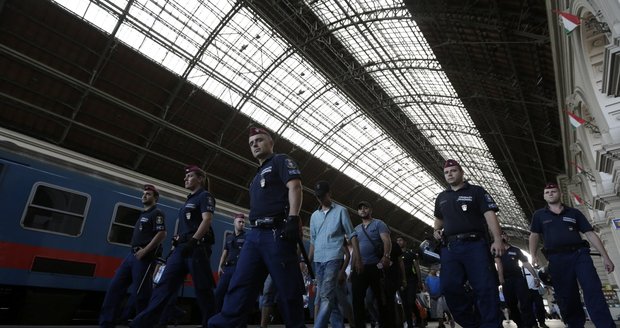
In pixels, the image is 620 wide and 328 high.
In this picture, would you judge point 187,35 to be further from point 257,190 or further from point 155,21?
point 257,190

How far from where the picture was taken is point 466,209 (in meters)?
3.94

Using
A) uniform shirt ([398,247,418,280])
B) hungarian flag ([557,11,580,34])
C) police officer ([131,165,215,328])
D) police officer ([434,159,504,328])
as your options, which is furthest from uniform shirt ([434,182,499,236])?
hungarian flag ([557,11,580,34])

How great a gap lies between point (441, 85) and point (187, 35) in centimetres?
1535

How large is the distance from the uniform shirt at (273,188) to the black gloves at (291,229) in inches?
10.2

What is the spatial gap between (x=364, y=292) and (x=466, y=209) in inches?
89.5

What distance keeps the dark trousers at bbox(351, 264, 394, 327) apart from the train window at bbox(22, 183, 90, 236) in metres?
5.45

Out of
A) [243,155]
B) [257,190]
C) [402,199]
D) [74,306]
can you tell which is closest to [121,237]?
[74,306]

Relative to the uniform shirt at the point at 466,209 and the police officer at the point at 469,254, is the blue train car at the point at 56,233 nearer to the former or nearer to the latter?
the police officer at the point at 469,254

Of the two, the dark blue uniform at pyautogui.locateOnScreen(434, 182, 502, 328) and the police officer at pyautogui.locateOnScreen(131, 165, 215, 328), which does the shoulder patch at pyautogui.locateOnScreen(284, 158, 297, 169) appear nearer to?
the police officer at pyautogui.locateOnScreen(131, 165, 215, 328)

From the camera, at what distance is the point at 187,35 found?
19141 millimetres

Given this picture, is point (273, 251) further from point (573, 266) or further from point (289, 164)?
point (573, 266)

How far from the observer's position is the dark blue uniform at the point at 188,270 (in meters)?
3.97

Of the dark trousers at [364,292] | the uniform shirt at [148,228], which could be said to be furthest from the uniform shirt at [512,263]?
the uniform shirt at [148,228]

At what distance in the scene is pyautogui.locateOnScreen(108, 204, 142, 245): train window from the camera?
26.2 feet
